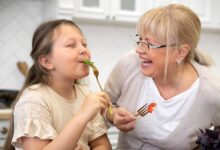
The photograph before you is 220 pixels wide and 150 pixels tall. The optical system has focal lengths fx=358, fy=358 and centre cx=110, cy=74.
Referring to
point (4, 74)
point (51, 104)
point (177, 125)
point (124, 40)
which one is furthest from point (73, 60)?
point (124, 40)

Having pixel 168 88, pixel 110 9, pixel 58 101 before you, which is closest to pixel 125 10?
pixel 110 9

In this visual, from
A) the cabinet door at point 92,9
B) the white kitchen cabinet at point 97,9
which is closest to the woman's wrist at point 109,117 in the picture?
the white kitchen cabinet at point 97,9

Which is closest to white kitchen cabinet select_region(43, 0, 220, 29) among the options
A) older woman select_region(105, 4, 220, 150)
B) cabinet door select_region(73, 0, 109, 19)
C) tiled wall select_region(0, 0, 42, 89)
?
cabinet door select_region(73, 0, 109, 19)

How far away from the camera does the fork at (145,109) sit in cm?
143

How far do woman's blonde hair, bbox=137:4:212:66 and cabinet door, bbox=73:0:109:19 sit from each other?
4.47 feet

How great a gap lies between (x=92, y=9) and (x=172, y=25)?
1.46 m

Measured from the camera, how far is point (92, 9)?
2795 millimetres

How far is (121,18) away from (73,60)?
1.70 m

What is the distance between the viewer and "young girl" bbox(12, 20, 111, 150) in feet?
3.71

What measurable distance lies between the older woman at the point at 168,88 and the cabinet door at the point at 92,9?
132cm

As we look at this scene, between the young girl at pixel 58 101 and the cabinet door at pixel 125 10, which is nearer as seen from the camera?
the young girl at pixel 58 101

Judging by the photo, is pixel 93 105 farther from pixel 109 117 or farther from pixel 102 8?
pixel 102 8

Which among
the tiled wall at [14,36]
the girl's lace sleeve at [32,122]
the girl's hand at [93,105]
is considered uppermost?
the girl's hand at [93,105]

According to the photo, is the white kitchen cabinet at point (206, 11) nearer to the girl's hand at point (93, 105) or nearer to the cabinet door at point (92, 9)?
the cabinet door at point (92, 9)
